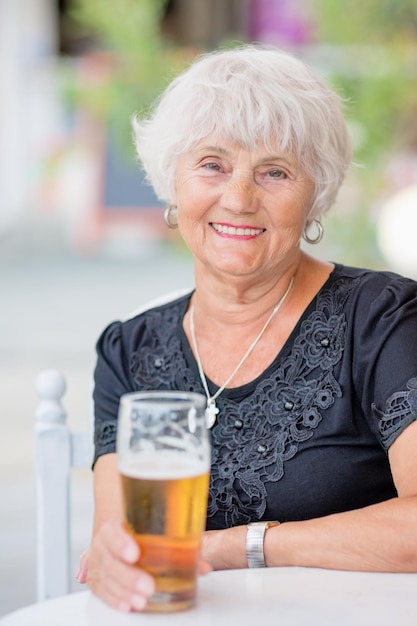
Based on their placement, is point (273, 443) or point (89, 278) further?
point (89, 278)

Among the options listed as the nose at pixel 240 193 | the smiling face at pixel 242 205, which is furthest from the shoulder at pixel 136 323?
the nose at pixel 240 193

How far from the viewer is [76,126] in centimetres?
1120

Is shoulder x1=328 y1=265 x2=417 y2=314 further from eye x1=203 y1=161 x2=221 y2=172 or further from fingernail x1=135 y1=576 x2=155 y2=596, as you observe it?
fingernail x1=135 y1=576 x2=155 y2=596

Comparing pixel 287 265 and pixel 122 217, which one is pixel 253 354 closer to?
pixel 287 265

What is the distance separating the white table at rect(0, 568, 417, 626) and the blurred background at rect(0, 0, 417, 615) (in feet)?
3.19

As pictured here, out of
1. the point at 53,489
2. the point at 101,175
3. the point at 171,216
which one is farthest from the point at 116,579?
the point at 101,175

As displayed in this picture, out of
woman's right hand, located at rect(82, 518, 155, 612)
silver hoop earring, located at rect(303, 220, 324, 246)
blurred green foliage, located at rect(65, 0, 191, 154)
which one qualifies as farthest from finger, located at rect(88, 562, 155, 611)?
blurred green foliage, located at rect(65, 0, 191, 154)

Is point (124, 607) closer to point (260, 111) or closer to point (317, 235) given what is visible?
point (260, 111)

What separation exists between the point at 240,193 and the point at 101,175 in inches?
369

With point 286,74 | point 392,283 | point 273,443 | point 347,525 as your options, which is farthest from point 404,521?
point 286,74

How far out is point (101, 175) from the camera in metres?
11.0

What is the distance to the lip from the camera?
186 cm

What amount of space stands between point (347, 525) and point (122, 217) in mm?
10016

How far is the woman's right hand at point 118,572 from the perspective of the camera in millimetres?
1150
